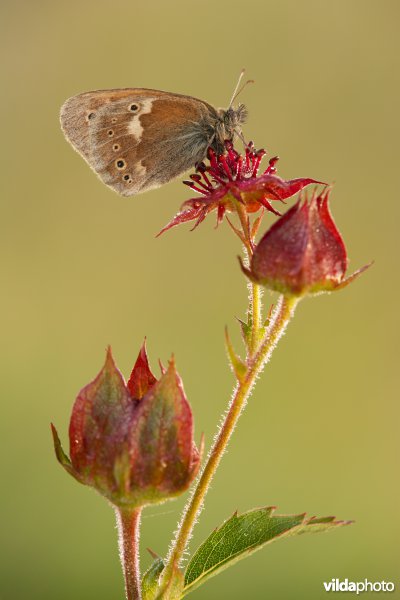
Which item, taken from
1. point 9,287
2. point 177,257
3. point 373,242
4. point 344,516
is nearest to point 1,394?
point 9,287

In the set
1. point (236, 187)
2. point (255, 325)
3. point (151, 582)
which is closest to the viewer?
point (151, 582)

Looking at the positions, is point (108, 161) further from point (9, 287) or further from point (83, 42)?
point (83, 42)

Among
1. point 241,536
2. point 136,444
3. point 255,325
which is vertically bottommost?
point 241,536

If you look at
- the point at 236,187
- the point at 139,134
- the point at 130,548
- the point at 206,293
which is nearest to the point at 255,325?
the point at 236,187

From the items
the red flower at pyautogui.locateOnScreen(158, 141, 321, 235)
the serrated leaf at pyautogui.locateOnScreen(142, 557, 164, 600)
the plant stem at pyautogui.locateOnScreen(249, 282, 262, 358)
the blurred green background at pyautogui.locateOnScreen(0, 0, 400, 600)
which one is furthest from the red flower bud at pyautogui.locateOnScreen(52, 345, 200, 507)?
the blurred green background at pyautogui.locateOnScreen(0, 0, 400, 600)

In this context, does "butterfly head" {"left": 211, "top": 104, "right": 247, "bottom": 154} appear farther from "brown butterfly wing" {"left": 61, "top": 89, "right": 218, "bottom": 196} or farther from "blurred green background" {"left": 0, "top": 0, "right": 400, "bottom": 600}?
"blurred green background" {"left": 0, "top": 0, "right": 400, "bottom": 600}

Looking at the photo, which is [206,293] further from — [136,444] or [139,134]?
[136,444]
